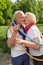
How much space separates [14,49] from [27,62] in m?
0.26

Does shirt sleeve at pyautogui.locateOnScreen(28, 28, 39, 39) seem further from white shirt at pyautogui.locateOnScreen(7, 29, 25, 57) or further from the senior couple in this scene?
white shirt at pyautogui.locateOnScreen(7, 29, 25, 57)

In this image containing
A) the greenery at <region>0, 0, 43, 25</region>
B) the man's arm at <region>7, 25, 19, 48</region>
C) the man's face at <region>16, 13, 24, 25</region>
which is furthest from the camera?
the greenery at <region>0, 0, 43, 25</region>

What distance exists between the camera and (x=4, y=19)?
30.8 meters

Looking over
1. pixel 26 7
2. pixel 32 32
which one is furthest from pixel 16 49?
pixel 26 7

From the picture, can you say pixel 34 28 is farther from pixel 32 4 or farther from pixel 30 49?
pixel 32 4

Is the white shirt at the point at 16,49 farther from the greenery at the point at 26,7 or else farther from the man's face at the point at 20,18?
the greenery at the point at 26,7

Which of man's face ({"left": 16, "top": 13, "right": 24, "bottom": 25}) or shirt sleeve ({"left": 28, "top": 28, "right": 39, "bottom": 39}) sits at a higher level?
man's face ({"left": 16, "top": 13, "right": 24, "bottom": 25})

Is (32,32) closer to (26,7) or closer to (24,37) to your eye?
(24,37)

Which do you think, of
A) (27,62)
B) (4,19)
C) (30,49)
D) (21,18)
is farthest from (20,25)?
(4,19)

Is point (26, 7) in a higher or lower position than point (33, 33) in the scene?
lower

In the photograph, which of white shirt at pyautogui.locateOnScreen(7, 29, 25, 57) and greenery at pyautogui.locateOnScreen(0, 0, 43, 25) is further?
greenery at pyautogui.locateOnScreen(0, 0, 43, 25)

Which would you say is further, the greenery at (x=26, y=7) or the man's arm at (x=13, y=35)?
the greenery at (x=26, y=7)

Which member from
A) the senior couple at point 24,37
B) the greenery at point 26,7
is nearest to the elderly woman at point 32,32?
the senior couple at point 24,37

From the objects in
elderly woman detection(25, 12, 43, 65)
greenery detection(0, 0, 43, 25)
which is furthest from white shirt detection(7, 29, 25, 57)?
greenery detection(0, 0, 43, 25)
